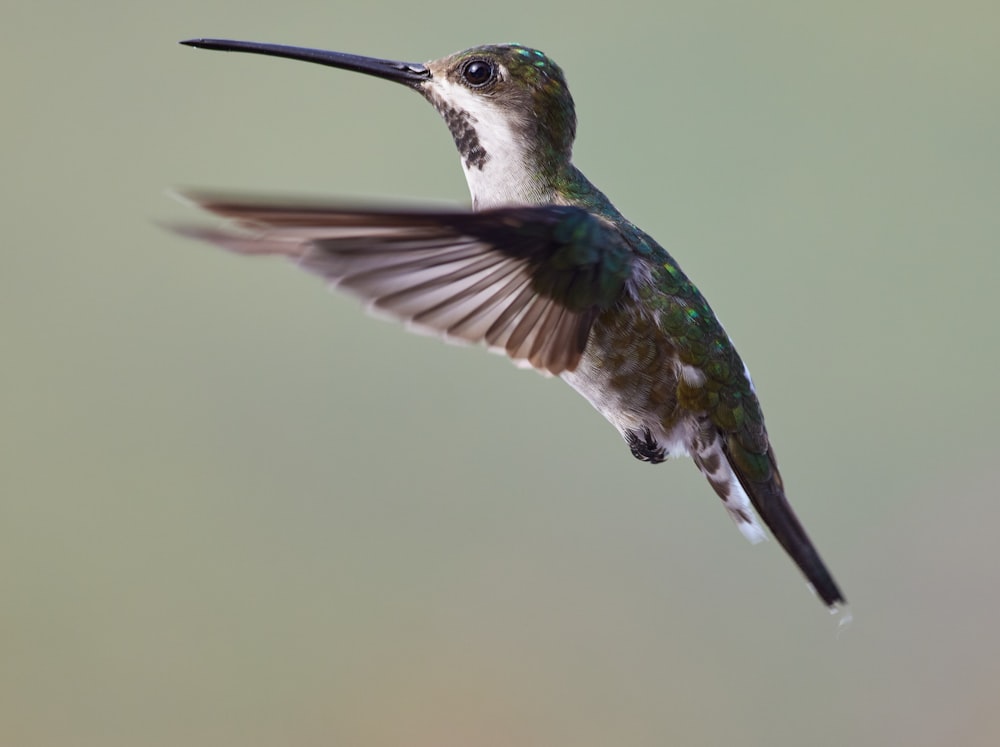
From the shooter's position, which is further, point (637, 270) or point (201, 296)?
point (201, 296)

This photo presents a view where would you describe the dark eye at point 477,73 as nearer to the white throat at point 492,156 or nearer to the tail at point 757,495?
the white throat at point 492,156

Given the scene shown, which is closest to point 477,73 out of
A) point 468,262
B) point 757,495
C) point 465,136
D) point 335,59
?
point 465,136

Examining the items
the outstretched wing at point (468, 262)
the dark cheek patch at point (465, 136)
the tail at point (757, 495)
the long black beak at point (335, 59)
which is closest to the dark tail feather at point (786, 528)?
the tail at point (757, 495)

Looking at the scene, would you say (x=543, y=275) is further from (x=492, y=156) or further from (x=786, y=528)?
(x=786, y=528)

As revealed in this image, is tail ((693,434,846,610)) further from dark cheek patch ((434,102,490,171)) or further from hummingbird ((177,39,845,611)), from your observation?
dark cheek patch ((434,102,490,171))

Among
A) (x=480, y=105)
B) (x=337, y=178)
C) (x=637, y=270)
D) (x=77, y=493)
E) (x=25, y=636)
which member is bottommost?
(x=25, y=636)

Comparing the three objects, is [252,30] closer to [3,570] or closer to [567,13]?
A: [567,13]

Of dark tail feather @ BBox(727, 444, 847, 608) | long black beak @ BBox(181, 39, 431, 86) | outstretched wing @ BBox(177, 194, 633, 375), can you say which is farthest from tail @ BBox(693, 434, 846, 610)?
long black beak @ BBox(181, 39, 431, 86)

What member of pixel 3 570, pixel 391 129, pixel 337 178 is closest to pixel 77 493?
pixel 3 570
